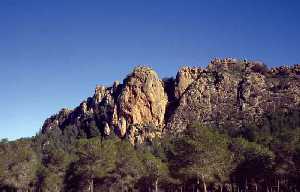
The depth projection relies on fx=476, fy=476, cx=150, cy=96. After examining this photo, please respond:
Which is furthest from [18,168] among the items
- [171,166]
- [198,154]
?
[198,154]

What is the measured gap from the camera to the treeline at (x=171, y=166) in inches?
2862

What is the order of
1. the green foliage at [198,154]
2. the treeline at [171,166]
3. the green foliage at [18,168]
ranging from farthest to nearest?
the green foliage at [18,168] < the treeline at [171,166] < the green foliage at [198,154]

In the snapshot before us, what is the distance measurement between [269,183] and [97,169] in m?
32.7

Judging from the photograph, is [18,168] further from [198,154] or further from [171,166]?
[198,154]

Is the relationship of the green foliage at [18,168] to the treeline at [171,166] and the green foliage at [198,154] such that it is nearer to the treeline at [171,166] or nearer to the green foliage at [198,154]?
the treeline at [171,166]

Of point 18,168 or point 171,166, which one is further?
point 18,168

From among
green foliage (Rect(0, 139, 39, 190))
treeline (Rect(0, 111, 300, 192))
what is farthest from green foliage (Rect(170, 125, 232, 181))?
green foliage (Rect(0, 139, 39, 190))

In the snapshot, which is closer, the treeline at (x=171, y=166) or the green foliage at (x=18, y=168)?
the treeline at (x=171, y=166)

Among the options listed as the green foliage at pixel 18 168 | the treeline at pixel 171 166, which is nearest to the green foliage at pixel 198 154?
the treeline at pixel 171 166

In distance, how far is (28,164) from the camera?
102 m

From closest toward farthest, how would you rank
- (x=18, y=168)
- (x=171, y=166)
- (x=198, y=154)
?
1. (x=198, y=154)
2. (x=171, y=166)
3. (x=18, y=168)

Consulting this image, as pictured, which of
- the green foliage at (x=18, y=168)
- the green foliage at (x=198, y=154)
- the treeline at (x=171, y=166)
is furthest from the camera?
the green foliage at (x=18, y=168)

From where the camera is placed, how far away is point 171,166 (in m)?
81.5

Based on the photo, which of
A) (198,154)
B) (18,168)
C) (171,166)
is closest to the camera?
(198,154)
